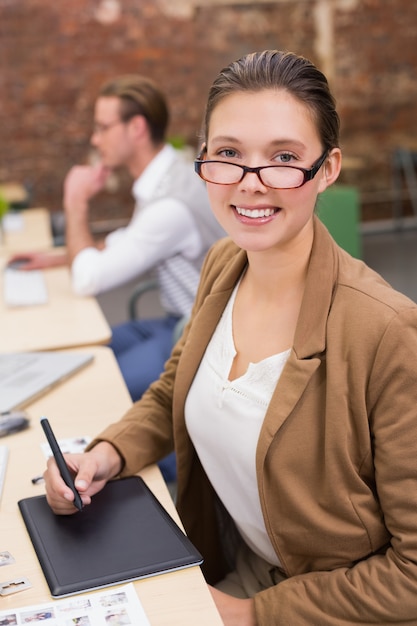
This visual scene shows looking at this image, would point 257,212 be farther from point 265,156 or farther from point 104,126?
point 104,126

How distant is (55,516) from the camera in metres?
1.38

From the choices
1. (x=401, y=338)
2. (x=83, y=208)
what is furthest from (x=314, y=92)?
(x=83, y=208)

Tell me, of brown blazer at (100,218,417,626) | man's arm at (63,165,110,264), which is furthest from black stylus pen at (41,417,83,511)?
man's arm at (63,165,110,264)

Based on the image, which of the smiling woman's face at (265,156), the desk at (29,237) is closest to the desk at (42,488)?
the smiling woman's face at (265,156)

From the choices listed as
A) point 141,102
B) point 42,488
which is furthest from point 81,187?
point 42,488

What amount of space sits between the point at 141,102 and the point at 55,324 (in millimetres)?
1090

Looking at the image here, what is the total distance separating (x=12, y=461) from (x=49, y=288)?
152 centimetres

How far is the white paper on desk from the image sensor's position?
3.61ft

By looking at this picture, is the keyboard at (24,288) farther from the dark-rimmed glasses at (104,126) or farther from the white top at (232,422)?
the white top at (232,422)

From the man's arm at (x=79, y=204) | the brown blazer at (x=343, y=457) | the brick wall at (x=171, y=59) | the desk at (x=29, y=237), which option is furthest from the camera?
the brick wall at (x=171, y=59)

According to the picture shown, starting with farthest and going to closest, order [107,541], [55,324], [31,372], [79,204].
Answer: [79,204] → [55,324] → [31,372] → [107,541]

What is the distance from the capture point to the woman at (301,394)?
1253 mm

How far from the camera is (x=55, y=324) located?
257 cm

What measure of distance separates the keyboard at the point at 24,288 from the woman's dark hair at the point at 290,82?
1592 mm
